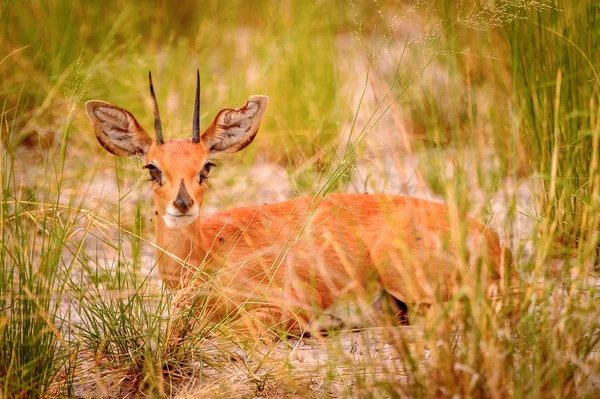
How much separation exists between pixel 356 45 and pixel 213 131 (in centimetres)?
376

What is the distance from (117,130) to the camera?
4359mm

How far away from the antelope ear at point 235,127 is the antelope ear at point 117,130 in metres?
0.30

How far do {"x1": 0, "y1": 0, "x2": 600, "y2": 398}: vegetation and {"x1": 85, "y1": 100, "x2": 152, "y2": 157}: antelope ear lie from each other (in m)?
0.19

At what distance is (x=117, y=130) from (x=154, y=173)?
325 mm

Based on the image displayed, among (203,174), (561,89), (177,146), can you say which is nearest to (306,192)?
(203,174)

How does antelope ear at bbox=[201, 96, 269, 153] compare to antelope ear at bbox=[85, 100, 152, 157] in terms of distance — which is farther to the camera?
antelope ear at bbox=[201, 96, 269, 153]

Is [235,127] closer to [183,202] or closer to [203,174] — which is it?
[203,174]

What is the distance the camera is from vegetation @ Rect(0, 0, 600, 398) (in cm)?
295

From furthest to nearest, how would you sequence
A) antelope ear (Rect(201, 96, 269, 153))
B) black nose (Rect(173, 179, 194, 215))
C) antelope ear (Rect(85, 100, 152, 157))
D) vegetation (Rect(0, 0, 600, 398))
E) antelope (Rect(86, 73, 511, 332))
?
antelope ear (Rect(201, 96, 269, 153)) → antelope ear (Rect(85, 100, 152, 157)) → antelope (Rect(86, 73, 511, 332)) → black nose (Rect(173, 179, 194, 215)) → vegetation (Rect(0, 0, 600, 398))

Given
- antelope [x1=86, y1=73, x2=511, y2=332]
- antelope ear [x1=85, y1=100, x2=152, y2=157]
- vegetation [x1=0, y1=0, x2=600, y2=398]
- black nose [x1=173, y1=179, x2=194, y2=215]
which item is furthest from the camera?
antelope ear [x1=85, y1=100, x2=152, y2=157]

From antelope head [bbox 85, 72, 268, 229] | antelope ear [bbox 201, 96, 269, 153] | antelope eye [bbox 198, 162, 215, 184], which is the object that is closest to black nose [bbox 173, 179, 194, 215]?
antelope head [bbox 85, 72, 268, 229]

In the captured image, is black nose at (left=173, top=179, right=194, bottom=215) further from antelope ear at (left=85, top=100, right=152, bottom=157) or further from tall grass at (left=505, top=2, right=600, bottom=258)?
tall grass at (left=505, top=2, right=600, bottom=258)

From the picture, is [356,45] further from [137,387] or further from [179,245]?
[137,387]

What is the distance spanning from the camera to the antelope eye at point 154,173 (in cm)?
418
